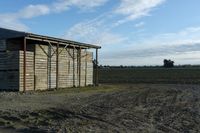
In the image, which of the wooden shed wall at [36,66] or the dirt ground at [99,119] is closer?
the dirt ground at [99,119]

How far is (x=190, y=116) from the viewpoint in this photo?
53.6 feet

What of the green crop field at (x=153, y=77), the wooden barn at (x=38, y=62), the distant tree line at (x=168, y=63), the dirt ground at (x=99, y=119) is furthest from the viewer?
the distant tree line at (x=168, y=63)

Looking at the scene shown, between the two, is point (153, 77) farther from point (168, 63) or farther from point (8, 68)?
point (168, 63)

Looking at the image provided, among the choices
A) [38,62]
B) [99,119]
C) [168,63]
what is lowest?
[99,119]

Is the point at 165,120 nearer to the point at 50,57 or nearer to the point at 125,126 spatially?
the point at 125,126

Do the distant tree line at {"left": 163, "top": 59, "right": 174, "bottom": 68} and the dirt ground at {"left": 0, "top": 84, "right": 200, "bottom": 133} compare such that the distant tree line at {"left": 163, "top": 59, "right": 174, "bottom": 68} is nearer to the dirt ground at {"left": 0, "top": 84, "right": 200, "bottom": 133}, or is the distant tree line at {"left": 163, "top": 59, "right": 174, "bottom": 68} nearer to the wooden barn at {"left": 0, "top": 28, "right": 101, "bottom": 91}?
the wooden barn at {"left": 0, "top": 28, "right": 101, "bottom": 91}

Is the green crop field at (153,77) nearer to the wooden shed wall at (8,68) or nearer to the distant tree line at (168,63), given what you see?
the wooden shed wall at (8,68)

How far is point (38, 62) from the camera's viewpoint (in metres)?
30.9

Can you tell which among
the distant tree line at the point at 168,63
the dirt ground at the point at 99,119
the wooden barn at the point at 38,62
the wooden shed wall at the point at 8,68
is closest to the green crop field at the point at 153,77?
the wooden barn at the point at 38,62

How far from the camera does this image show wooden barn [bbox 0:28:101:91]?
2881 centimetres

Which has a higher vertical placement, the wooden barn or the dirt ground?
the wooden barn

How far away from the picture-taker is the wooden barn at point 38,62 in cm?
2881

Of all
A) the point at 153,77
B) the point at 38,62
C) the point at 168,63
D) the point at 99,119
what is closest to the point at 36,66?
the point at 38,62

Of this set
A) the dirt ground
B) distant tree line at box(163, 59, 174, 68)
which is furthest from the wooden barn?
distant tree line at box(163, 59, 174, 68)
